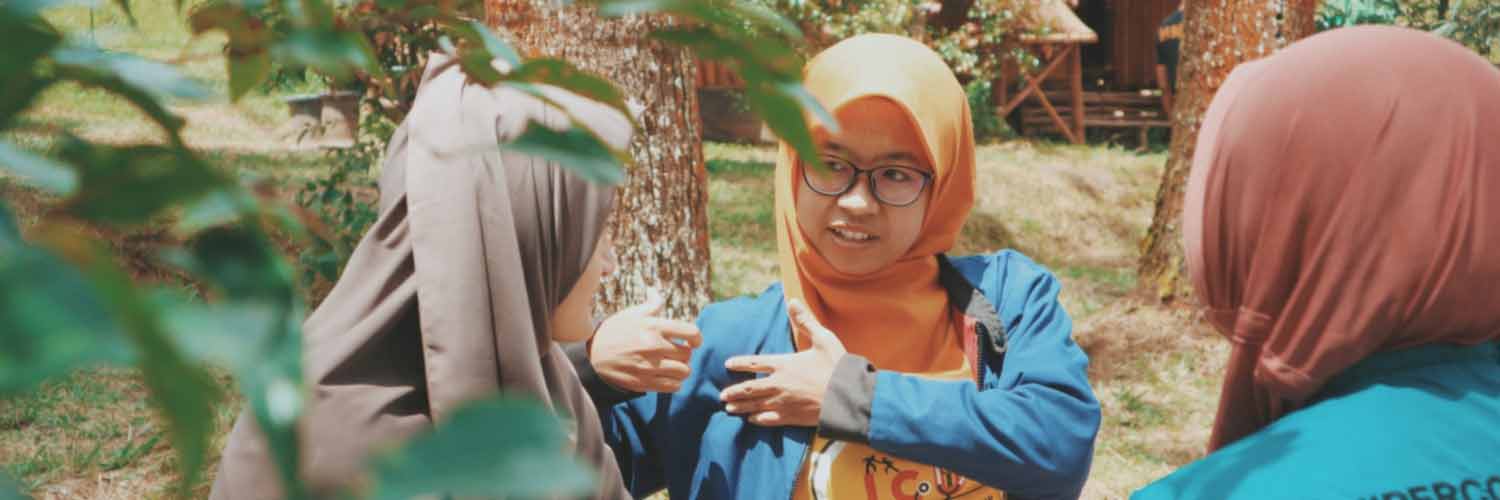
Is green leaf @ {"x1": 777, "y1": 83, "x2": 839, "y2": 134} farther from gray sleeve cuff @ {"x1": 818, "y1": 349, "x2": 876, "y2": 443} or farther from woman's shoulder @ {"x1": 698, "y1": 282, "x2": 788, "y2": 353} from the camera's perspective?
woman's shoulder @ {"x1": 698, "y1": 282, "x2": 788, "y2": 353}

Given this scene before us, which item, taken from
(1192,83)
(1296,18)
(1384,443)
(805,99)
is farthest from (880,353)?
(1296,18)

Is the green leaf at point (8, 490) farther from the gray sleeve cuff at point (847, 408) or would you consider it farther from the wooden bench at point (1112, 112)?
the wooden bench at point (1112, 112)

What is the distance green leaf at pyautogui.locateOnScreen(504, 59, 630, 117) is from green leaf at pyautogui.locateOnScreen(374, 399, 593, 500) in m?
0.26

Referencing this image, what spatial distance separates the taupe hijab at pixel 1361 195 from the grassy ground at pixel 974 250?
3.60ft

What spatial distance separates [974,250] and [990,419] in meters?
6.71

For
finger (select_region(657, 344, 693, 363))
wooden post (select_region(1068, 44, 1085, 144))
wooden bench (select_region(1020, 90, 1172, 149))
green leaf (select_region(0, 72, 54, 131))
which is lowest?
wooden bench (select_region(1020, 90, 1172, 149))

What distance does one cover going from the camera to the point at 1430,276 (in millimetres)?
1357

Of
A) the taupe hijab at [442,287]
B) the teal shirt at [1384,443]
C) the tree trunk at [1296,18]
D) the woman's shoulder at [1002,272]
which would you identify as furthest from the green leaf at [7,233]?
the tree trunk at [1296,18]

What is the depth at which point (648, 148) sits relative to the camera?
3545 millimetres

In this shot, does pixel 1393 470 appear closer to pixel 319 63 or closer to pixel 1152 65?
pixel 319 63

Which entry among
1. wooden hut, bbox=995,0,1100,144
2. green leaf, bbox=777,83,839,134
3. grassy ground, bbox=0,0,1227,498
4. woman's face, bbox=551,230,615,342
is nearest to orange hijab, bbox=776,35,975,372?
woman's face, bbox=551,230,615,342

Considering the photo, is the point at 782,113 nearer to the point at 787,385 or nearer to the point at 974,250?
the point at 787,385

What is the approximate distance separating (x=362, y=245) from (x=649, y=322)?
1.53 feet

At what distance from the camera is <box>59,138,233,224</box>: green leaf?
0.46m
